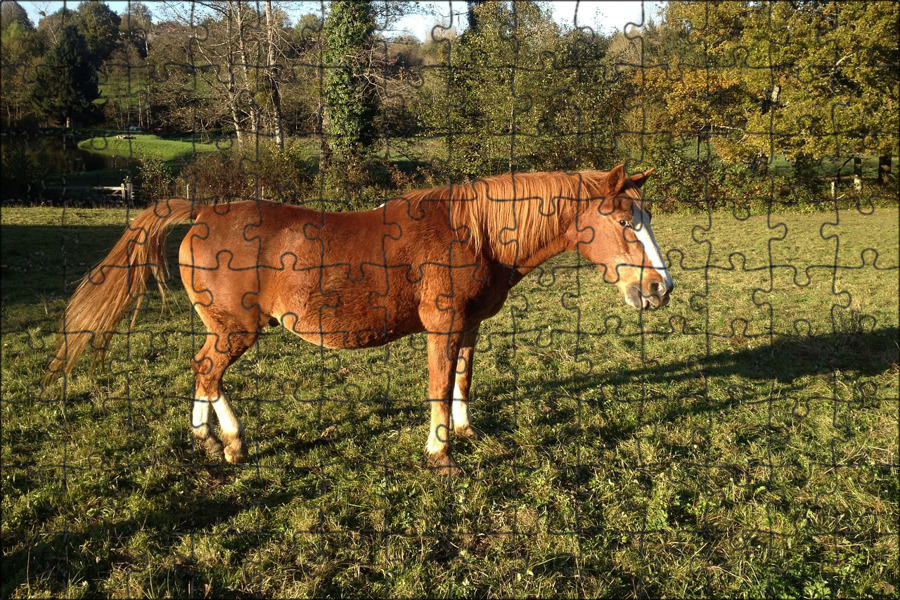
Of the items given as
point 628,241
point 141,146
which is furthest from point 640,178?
point 141,146

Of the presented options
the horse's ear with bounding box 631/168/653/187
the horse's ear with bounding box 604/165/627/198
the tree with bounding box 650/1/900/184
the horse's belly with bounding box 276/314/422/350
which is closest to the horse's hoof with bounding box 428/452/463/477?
the horse's belly with bounding box 276/314/422/350

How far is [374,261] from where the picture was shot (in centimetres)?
385

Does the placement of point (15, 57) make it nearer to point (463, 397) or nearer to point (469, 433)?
point (463, 397)

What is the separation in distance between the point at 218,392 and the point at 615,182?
3292 millimetres

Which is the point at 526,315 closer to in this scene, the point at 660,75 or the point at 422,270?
the point at 660,75

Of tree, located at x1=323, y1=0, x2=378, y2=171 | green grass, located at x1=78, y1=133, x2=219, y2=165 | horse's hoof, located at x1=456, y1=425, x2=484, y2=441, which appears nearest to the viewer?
green grass, located at x1=78, y1=133, x2=219, y2=165

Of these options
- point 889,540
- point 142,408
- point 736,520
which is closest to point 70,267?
point 142,408

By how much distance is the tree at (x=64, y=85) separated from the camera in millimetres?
3587

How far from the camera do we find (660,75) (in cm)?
521

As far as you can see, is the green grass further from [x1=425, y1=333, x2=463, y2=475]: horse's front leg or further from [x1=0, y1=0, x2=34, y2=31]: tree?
[x1=425, y1=333, x2=463, y2=475]: horse's front leg

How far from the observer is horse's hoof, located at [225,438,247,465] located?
4250mm

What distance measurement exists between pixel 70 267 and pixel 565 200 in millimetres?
9137

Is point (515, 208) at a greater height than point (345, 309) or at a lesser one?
greater

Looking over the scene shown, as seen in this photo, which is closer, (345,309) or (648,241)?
(648,241)
